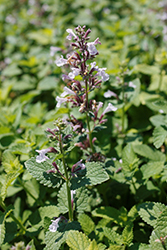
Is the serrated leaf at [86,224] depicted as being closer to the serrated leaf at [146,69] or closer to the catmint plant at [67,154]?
the catmint plant at [67,154]

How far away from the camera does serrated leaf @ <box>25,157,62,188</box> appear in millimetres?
1935

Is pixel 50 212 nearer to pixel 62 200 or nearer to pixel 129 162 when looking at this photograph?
pixel 62 200

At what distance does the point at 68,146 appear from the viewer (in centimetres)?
192

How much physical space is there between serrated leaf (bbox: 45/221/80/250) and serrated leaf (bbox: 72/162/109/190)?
0.38 metres

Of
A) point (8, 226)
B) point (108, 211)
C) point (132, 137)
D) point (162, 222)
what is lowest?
point (8, 226)

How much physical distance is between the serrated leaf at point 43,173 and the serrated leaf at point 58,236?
412 millimetres

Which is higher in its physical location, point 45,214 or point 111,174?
point 111,174

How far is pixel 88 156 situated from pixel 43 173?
0.68 metres

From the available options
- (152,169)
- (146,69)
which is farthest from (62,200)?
(146,69)

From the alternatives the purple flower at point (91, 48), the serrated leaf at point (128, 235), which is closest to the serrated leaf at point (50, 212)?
the serrated leaf at point (128, 235)

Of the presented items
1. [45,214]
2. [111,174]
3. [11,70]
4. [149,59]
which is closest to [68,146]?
[111,174]

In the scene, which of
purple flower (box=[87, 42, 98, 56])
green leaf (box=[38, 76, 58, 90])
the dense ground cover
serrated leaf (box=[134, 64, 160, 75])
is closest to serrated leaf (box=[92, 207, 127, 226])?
the dense ground cover

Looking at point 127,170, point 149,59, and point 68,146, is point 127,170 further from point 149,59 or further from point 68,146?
point 149,59

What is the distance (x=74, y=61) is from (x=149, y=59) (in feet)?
9.10
